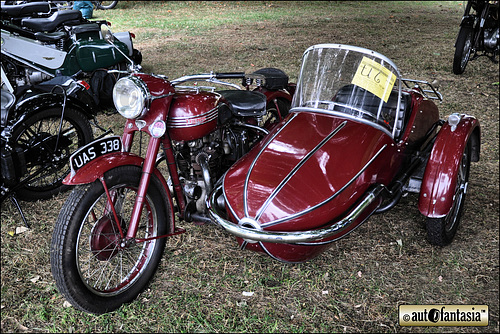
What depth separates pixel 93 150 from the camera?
235 centimetres

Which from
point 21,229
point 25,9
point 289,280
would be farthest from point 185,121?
point 25,9

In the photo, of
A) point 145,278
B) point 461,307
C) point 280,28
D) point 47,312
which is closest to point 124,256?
point 145,278

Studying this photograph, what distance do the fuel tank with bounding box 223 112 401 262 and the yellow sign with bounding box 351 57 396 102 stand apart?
24cm

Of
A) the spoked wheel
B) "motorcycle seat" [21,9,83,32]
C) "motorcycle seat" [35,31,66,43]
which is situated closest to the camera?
the spoked wheel

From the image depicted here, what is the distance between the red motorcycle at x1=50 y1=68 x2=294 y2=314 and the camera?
7.40 ft

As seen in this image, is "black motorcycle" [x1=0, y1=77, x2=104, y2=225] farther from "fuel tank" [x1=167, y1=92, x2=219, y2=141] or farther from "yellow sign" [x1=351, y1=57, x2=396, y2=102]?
"yellow sign" [x1=351, y1=57, x2=396, y2=102]

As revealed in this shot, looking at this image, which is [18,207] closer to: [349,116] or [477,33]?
[349,116]

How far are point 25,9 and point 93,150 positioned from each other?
4024mm

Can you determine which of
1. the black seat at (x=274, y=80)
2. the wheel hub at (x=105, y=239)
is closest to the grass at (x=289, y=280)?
the wheel hub at (x=105, y=239)

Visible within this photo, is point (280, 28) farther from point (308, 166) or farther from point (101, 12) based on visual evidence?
point (308, 166)

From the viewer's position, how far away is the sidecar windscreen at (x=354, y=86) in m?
2.75

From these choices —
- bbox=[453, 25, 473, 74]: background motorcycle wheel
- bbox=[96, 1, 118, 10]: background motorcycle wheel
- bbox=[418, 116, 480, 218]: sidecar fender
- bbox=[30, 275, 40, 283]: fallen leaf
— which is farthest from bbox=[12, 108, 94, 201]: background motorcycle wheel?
bbox=[96, 1, 118, 10]: background motorcycle wheel

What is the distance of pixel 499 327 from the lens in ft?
7.93

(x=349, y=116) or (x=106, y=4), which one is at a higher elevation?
(x=349, y=116)
